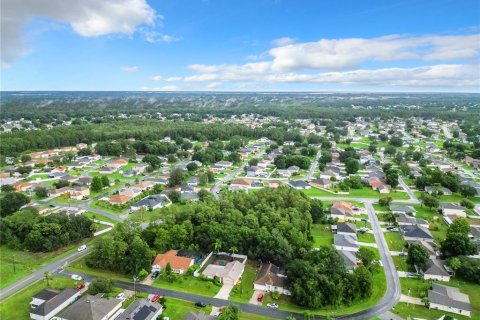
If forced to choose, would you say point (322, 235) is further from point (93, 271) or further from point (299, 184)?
point (93, 271)

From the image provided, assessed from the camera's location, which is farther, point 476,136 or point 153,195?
point 476,136

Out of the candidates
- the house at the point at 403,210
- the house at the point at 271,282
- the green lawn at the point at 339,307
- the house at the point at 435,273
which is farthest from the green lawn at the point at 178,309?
the house at the point at 403,210

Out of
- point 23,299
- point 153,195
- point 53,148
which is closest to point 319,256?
point 23,299

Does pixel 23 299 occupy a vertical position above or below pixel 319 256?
below

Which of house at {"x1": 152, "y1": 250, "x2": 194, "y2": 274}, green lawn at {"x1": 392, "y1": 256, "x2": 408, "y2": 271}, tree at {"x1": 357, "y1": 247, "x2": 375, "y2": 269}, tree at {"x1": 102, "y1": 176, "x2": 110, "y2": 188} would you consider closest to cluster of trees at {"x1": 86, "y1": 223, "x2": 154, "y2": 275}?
house at {"x1": 152, "y1": 250, "x2": 194, "y2": 274}

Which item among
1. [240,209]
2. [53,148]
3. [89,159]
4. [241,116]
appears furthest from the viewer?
[241,116]

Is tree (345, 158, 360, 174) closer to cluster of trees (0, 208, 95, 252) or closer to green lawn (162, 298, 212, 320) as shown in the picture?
cluster of trees (0, 208, 95, 252)

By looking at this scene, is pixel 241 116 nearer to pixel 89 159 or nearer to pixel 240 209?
pixel 89 159
